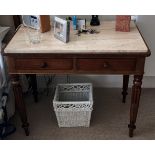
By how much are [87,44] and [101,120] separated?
2.31 feet

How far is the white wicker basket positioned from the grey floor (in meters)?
0.06

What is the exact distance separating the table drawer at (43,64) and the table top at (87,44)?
57mm

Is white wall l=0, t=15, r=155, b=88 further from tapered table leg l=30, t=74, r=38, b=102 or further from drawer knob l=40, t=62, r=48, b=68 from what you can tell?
drawer knob l=40, t=62, r=48, b=68

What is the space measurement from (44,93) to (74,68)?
0.85m

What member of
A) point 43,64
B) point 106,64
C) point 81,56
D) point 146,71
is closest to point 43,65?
point 43,64

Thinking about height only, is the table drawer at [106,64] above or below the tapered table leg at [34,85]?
above

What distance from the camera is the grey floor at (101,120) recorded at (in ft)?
5.75

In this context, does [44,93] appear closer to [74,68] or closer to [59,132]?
[59,132]

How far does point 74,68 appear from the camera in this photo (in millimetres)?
1409

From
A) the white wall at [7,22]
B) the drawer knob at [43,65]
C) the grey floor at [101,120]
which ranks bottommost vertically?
the grey floor at [101,120]

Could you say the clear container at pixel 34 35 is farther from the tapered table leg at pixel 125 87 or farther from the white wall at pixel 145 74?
the tapered table leg at pixel 125 87

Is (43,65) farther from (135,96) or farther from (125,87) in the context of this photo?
(125,87)

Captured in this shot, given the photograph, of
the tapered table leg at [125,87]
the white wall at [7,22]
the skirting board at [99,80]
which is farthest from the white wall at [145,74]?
the white wall at [7,22]
